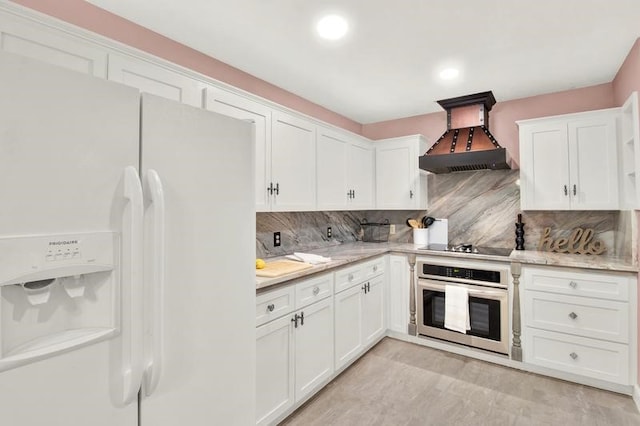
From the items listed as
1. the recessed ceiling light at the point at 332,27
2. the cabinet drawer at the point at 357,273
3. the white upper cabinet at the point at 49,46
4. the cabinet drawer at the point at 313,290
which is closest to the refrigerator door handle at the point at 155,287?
the white upper cabinet at the point at 49,46

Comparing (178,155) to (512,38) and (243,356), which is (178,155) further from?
(512,38)

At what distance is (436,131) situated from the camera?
3.87 metres

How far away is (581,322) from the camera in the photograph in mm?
2547

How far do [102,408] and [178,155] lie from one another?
81cm

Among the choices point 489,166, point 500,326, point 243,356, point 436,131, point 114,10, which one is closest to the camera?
point 243,356

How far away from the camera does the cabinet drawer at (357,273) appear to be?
2664 millimetres

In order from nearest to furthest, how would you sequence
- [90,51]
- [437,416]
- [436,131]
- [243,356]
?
[243,356]
[90,51]
[437,416]
[436,131]

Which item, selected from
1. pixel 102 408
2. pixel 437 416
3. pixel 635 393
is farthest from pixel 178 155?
pixel 635 393

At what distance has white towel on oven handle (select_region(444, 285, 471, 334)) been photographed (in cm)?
299

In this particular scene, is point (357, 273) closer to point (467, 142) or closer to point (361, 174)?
point (361, 174)

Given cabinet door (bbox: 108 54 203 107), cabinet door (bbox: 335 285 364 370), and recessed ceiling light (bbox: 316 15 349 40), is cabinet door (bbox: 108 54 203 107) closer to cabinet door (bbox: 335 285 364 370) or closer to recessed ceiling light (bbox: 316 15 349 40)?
recessed ceiling light (bbox: 316 15 349 40)

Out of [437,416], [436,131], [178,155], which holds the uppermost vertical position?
[436,131]

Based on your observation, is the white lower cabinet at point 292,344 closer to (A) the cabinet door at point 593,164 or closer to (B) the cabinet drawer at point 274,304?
(B) the cabinet drawer at point 274,304

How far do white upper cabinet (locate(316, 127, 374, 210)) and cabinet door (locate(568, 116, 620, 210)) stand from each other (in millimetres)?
1951
